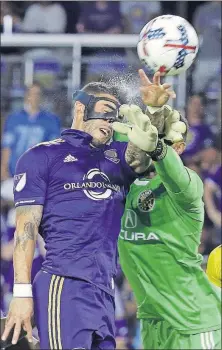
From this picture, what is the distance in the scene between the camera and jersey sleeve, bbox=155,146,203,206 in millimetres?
5371

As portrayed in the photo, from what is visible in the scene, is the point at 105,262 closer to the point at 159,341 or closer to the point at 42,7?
the point at 159,341

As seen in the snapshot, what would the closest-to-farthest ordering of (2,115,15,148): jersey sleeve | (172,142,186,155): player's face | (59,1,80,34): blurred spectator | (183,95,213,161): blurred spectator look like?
(172,142,186,155): player's face → (183,95,213,161): blurred spectator → (2,115,15,148): jersey sleeve → (59,1,80,34): blurred spectator

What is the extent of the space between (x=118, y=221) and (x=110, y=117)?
0.63 m

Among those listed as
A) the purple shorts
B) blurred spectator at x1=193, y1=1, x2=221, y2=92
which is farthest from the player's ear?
blurred spectator at x1=193, y1=1, x2=221, y2=92

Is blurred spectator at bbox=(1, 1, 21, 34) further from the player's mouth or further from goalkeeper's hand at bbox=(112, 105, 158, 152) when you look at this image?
goalkeeper's hand at bbox=(112, 105, 158, 152)

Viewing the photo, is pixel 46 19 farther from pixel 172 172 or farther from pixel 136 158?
pixel 172 172

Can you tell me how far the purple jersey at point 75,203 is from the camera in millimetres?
5355

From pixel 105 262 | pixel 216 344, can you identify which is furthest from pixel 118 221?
pixel 216 344

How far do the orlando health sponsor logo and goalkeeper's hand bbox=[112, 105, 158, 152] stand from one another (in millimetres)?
404

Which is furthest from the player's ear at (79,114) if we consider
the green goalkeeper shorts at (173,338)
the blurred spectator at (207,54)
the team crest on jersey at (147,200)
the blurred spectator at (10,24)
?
the blurred spectator at (10,24)

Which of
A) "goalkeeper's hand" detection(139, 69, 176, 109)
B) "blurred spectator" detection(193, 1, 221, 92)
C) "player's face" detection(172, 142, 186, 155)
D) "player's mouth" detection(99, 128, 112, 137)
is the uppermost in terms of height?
"blurred spectator" detection(193, 1, 221, 92)

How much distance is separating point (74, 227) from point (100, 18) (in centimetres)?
582

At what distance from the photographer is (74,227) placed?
539 cm

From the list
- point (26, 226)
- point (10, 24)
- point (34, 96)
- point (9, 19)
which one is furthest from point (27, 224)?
point (9, 19)
